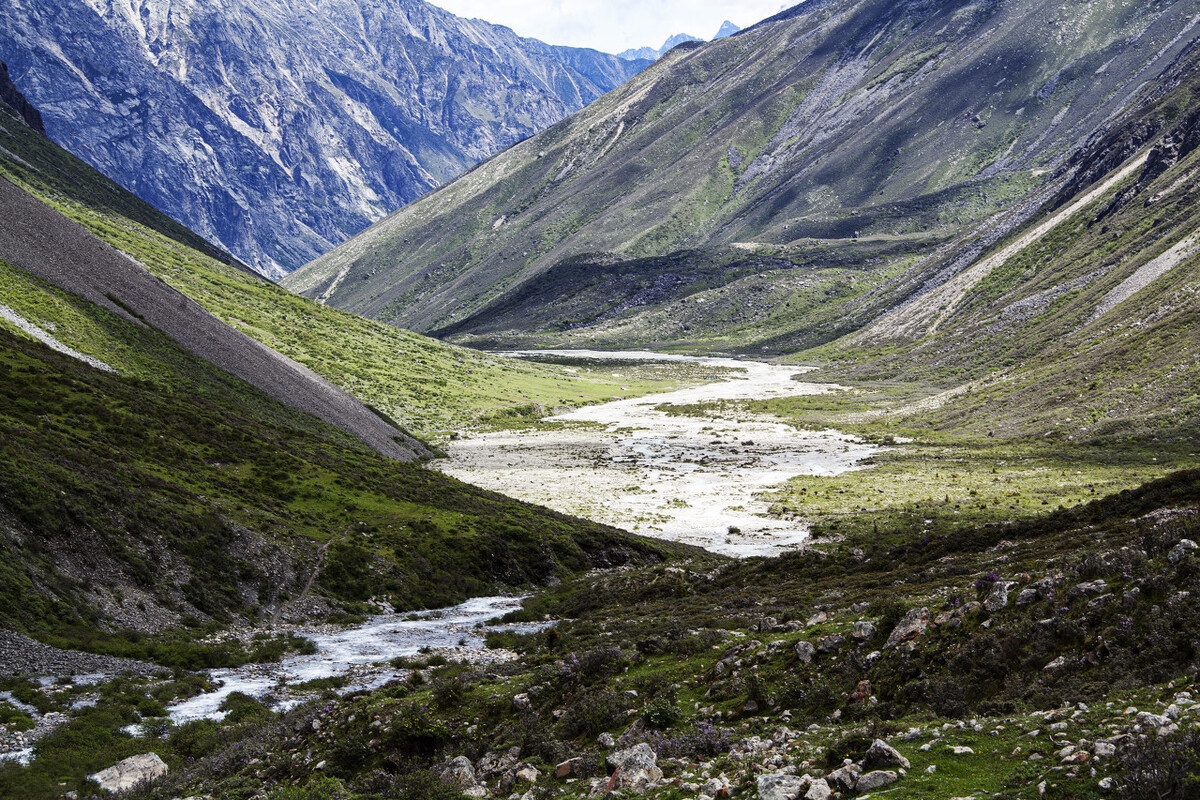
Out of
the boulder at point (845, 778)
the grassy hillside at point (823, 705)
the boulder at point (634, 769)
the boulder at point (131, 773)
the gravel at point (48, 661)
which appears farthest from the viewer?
the gravel at point (48, 661)

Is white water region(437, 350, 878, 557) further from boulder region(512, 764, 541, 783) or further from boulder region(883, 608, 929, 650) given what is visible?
boulder region(512, 764, 541, 783)

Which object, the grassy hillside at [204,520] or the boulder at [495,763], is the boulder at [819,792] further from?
the grassy hillside at [204,520]

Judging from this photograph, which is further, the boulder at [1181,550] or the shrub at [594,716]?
the shrub at [594,716]

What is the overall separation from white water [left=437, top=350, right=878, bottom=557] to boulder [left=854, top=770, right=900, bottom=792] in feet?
156

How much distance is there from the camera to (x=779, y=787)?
43.0ft

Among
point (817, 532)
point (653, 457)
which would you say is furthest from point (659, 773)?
point (653, 457)

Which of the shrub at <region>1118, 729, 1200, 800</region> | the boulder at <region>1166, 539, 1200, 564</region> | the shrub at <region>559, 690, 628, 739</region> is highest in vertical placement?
the boulder at <region>1166, 539, 1200, 564</region>

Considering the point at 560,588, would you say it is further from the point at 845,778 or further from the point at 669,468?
the point at 669,468

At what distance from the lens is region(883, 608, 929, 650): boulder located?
19.0m

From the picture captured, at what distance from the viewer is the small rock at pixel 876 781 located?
12516mm

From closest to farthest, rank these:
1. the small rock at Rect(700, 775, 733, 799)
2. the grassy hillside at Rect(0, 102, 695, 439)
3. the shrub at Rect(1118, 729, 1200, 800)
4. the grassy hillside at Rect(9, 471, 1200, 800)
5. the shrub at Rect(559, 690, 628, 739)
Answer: the shrub at Rect(1118, 729, 1200, 800)
the grassy hillside at Rect(9, 471, 1200, 800)
the small rock at Rect(700, 775, 733, 799)
the shrub at Rect(559, 690, 628, 739)
the grassy hillside at Rect(0, 102, 695, 439)

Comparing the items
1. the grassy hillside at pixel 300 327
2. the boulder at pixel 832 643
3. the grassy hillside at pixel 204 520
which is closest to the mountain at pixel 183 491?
the grassy hillside at pixel 204 520

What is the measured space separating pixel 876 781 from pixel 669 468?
303 feet

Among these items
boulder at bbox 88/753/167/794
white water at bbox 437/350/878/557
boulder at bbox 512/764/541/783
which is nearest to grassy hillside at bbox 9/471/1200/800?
boulder at bbox 512/764/541/783
